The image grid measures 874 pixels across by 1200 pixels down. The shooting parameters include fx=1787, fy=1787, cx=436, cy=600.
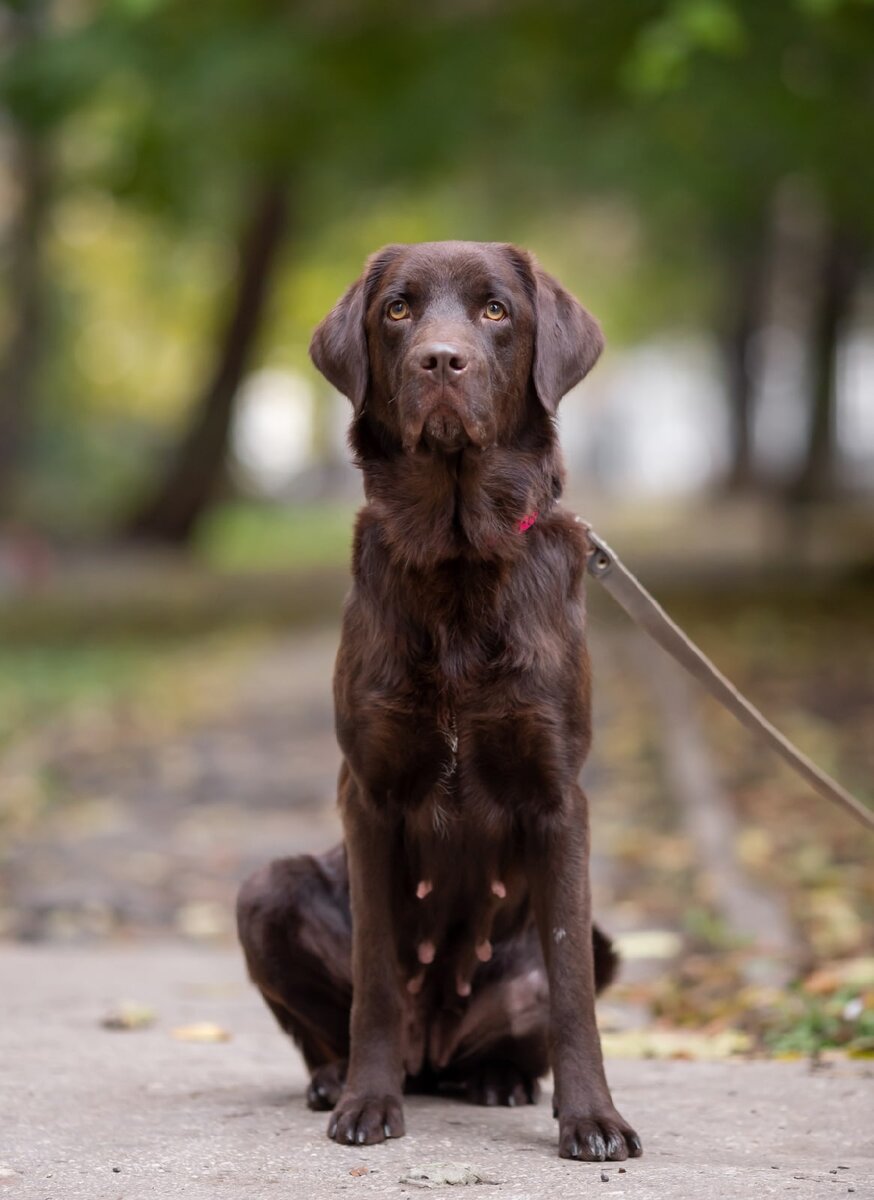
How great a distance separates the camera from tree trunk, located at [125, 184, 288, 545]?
76.7 ft

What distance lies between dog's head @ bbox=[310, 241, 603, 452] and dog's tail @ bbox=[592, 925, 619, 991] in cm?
134

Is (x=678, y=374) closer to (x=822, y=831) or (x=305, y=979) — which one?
(x=822, y=831)

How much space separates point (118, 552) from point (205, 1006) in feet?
62.5

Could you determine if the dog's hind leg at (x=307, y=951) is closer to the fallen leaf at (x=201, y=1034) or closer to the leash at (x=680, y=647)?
the leash at (x=680, y=647)

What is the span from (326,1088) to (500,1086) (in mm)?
A: 458

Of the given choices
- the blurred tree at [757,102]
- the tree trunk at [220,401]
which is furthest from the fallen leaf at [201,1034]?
the tree trunk at [220,401]

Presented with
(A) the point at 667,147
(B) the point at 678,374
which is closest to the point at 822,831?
(A) the point at 667,147

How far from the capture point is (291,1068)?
5285 mm

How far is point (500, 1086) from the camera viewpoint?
4559mm

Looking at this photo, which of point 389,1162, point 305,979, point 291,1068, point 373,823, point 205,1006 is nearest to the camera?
point 389,1162

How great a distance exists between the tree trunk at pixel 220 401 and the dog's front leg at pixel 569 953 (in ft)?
62.6

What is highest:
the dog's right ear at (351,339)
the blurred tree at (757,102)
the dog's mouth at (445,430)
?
the blurred tree at (757,102)

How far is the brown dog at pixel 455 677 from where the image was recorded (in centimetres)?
399

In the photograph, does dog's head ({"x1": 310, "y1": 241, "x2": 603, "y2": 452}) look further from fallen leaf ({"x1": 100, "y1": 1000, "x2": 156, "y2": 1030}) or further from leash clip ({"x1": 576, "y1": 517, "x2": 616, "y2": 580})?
fallen leaf ({"x1": 100, "y1": 1000, "x2": 156, "y2": 1030})
